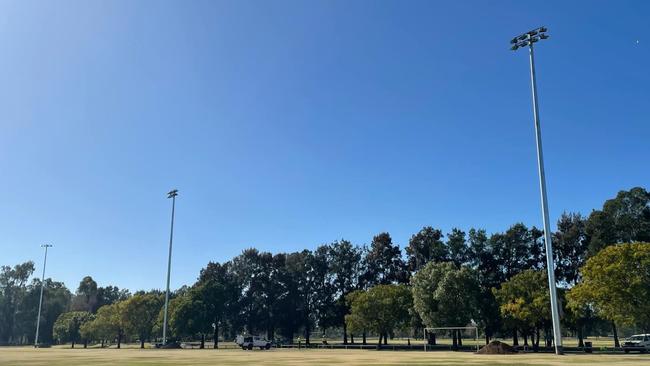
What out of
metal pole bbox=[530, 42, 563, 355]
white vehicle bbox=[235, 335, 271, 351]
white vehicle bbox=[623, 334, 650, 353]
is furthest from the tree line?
white vehicle bbox=[235, 335, 271, 351]

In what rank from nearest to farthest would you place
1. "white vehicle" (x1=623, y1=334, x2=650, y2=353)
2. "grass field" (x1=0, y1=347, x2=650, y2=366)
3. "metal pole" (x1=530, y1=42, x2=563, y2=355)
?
1. "grass field" (x1=0, y1=347, x2=650, y2=366)
2. "metal pole" (x1=530, y1=42, x2=563, y2=355)
3. "white vehicle" (x1=623, y1=334, x2=650, y2=353)

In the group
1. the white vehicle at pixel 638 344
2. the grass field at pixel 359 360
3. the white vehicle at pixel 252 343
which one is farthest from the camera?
the white vehicle at pixel 252 343

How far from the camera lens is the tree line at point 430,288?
53.5 meters

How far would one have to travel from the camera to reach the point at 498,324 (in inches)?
2938

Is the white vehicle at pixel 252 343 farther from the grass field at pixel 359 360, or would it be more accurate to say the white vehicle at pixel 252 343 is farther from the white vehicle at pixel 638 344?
the white vehicle at pixel 638 344

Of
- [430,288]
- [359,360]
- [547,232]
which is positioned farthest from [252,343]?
[547,232]

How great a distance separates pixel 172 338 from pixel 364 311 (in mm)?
50905

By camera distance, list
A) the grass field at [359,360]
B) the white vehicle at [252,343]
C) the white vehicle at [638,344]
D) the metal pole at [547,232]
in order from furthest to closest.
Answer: the white vehicle at [252,343]
the white vehicle at [638,344]
the metal pole at [547,232]
the grass field at [359,360]

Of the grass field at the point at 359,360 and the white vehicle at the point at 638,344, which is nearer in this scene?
the grass field at the point at 359,360

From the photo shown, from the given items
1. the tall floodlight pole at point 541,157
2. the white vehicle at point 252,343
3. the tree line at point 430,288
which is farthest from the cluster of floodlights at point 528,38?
the white vehicle at point 252,343

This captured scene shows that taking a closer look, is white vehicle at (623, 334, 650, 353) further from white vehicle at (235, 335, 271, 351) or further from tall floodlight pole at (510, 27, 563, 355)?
white vehicle at (235, 335, 271, 351)

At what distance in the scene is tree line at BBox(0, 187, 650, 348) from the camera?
53459mm

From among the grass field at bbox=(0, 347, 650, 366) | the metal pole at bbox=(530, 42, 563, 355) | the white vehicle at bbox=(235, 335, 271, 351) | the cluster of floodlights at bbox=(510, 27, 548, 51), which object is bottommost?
the white vehicle at bbox=(235, 335, 271, 351)

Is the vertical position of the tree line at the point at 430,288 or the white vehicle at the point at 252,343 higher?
the tree line at the point at 430,288
